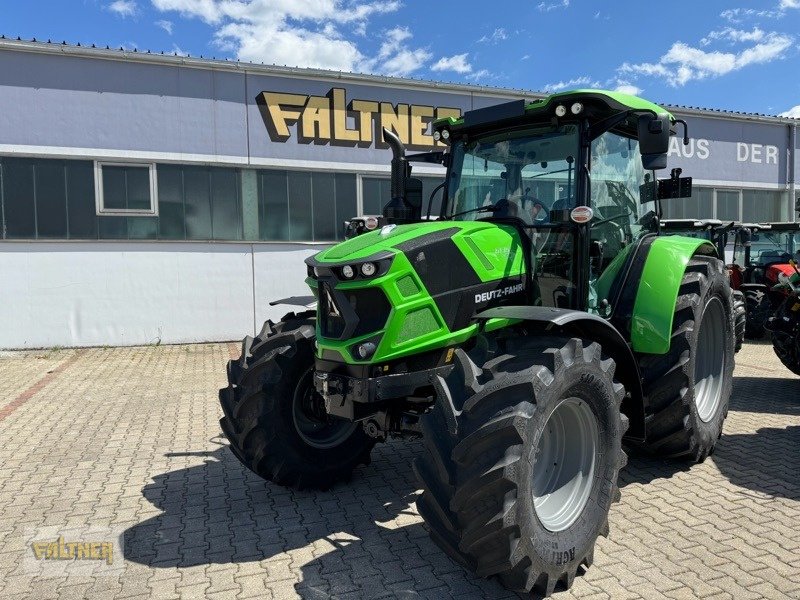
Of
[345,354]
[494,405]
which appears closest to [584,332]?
[494,405]

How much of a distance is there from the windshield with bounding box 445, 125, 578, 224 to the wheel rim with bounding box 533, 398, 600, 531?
135 centimetres

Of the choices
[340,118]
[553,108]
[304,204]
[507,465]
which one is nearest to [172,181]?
[304,204]

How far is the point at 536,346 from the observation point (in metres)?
3.28

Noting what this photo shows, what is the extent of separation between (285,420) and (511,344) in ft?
5.55

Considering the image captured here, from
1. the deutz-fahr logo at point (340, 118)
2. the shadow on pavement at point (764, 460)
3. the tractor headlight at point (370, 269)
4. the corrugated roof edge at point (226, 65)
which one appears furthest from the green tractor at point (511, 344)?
the deutz-fahr logo at point (340, 118)

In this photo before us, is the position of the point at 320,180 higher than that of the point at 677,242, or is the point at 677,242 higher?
the point at 320,180

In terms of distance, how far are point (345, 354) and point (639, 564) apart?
1.94 m

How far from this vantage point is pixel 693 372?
14.6 ft

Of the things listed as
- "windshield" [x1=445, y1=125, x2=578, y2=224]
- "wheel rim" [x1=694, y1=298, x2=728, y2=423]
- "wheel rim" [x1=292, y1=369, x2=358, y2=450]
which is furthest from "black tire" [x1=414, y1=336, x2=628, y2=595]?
"wheel rim" [x1=694, y1=298, x2=728, y2=423]

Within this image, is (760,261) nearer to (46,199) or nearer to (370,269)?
(370,269)

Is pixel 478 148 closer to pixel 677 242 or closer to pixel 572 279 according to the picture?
pixel 572 279

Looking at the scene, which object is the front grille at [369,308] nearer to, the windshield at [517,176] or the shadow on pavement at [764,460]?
the windshield at [517,176]

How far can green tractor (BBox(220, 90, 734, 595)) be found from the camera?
2871 millimetres

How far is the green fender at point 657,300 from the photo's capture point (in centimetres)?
421
